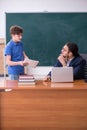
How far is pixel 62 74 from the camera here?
301 centimetres

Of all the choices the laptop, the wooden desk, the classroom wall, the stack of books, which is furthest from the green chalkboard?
the wooden desk

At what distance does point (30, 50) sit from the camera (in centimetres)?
600

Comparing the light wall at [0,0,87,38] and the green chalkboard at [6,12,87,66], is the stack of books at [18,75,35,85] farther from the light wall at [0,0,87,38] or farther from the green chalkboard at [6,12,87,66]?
the light wall at [0,0,87,38]

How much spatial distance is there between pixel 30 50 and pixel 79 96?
3.35m

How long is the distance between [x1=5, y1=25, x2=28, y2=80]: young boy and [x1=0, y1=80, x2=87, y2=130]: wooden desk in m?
0.68

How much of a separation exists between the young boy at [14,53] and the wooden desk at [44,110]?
0.68m

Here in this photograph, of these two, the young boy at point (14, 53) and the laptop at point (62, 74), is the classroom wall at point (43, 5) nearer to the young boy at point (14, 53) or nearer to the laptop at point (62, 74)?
the young boy at point (14, 53)

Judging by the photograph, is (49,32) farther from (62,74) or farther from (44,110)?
(44,110)

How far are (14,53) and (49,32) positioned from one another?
8.55 ft

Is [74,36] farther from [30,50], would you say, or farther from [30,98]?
[30,98]

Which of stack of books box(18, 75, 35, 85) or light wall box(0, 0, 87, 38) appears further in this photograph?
light wall box(0, 0, 87, 38)

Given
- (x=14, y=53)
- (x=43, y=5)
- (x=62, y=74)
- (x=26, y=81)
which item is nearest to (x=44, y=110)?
(x=26, y=81)

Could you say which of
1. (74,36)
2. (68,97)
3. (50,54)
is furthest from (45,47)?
(68,97)

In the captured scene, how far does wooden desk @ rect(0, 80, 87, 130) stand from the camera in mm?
2777
